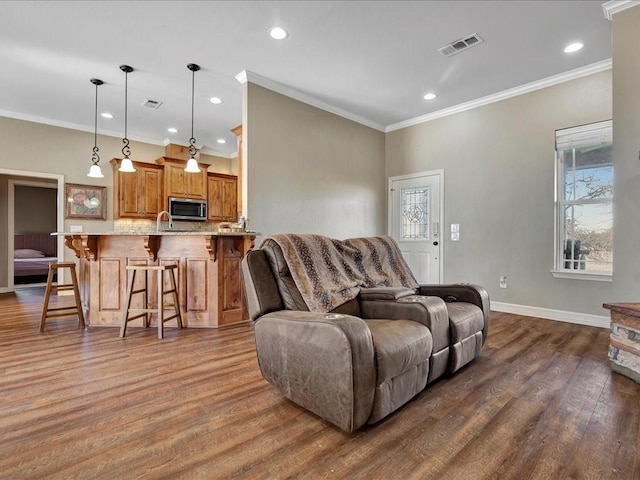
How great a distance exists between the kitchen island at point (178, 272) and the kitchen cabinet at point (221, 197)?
3.14m

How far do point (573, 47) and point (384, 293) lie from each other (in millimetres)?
3259

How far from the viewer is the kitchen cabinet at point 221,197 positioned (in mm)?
6645

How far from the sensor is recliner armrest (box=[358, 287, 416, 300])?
219 centimetres

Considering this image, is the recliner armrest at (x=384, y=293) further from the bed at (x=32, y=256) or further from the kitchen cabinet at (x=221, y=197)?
the bed at (x=32, y=256)

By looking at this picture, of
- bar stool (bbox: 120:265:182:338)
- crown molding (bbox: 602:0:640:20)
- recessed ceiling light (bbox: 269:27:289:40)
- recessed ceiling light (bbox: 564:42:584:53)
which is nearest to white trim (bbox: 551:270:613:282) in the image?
recessed ceiling light (bbox: 564:42:584:53)

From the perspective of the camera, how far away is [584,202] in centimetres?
369

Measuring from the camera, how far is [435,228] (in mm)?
4969

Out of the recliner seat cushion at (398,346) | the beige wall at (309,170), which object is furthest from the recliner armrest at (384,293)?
the beige wall at (309,170)

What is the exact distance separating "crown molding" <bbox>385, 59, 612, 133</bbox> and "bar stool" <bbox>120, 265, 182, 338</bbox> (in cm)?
414

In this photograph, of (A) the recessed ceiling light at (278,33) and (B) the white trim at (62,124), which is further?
(B) the white trim at (62,124)

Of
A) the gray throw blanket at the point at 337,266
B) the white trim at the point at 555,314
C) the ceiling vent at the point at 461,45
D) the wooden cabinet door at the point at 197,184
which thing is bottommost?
the white trim at the point at 555,314

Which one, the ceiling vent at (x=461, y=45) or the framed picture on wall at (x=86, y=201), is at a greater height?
the ceiling vent at (x=461, y=45)

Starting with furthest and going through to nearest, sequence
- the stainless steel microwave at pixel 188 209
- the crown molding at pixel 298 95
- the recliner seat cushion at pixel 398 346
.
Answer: the stainless steel microwave at pixel 188 209
the crown molding at pixel 298 95
the recliner seat cushion at pixel 398 346

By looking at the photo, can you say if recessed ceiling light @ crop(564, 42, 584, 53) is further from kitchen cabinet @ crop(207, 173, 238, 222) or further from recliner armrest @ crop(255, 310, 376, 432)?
kitchen cabinet @ crop(207, 173, 238, 222)
